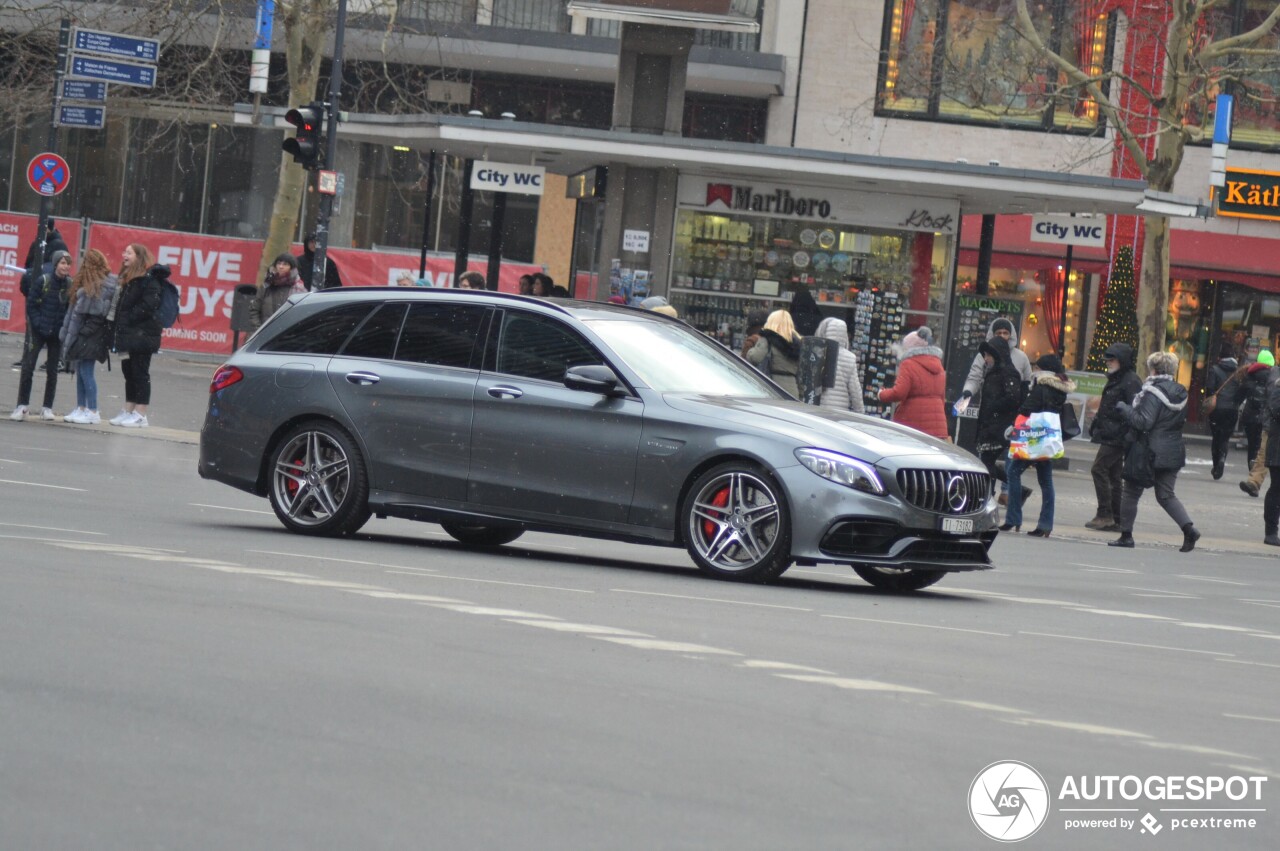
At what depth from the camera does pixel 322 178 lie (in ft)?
73.8

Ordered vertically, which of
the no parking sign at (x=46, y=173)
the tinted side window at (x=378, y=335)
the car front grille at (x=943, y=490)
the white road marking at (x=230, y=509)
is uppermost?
the no parking sign at (x=46, y=173)

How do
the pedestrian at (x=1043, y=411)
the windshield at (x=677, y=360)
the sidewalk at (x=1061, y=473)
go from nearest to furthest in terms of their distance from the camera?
the windshield at (x=677, y=360) < the pedestrian at (x=1043, y=411) < the sidewalk at (x=1061, y=473)

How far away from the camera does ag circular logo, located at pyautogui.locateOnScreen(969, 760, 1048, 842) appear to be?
17.9 ft

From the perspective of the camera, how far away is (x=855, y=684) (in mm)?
7543

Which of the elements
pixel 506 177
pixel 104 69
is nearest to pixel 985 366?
pixel 506 177

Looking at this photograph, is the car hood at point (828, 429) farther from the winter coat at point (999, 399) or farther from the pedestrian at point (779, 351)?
→ the winter coat at point (999, 399)

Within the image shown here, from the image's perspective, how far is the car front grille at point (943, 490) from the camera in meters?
10.9

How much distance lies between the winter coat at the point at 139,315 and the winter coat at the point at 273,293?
5.00 feet

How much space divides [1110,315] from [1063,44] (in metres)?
5.55

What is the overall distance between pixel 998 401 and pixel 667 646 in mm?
11430

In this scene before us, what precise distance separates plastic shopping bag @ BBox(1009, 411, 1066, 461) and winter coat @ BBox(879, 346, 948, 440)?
0.81 meters

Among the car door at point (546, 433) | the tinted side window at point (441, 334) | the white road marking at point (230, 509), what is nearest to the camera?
the car door at point (546, 433)

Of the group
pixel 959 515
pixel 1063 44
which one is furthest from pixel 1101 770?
pixel 1063 44

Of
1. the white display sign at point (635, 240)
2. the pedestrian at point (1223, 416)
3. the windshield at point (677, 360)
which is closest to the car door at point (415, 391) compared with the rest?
the windshield at point (677, 360)
